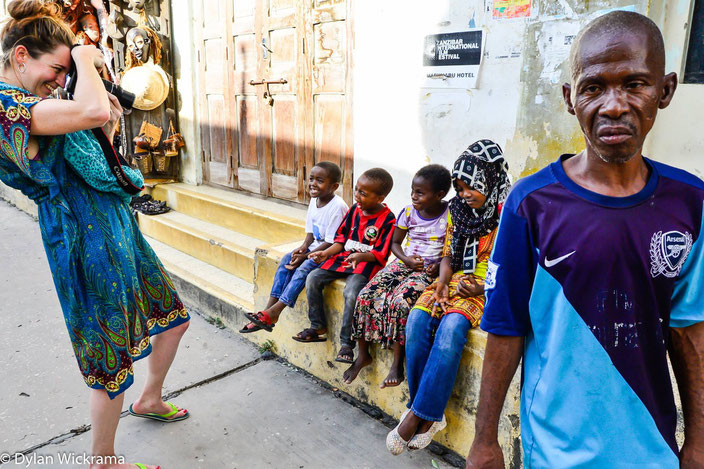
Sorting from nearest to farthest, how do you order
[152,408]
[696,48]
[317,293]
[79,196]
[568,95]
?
[568,95], [79,196], [696,48], [152,408], [317,293]

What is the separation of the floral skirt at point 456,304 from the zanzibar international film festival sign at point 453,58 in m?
1.46

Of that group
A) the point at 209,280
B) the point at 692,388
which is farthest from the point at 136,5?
the point at 692,388

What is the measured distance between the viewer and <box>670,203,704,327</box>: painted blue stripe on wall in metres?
1.07

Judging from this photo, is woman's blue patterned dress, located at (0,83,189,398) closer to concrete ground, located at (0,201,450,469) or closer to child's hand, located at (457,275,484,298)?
concrete ground, located at (0,201,450,469)

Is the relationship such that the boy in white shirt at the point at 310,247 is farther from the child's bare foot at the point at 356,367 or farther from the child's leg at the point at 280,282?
the child's bare foot at the point at 356,367

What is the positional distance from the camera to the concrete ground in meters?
1.64

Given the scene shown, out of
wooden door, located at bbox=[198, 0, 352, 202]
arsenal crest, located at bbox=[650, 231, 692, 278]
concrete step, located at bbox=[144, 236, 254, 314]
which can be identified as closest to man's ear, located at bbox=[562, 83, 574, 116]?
arsenal crest, located at bbox=[650, 231, 692, 278]

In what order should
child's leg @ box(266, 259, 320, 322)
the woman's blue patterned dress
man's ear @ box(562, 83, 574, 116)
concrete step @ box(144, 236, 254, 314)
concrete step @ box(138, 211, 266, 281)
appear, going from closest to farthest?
man's ear @ box(562, 83, 574, 116) < the woman's blue patterned dress < child's leg @ box(266, 259, 320, 322) < concrete step @ box(144, 236, 254, 314) < concrete step @ box(138, 211, 266, 281)

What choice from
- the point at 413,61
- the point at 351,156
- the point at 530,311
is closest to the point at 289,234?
the point at 351,156

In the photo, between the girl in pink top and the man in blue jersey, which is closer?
the man in blue jersey

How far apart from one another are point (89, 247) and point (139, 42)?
15.3ft

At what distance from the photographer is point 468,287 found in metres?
2.30

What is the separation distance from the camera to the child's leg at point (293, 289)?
3070 millimetres

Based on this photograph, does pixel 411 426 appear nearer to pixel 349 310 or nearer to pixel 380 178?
pixel 349 310
